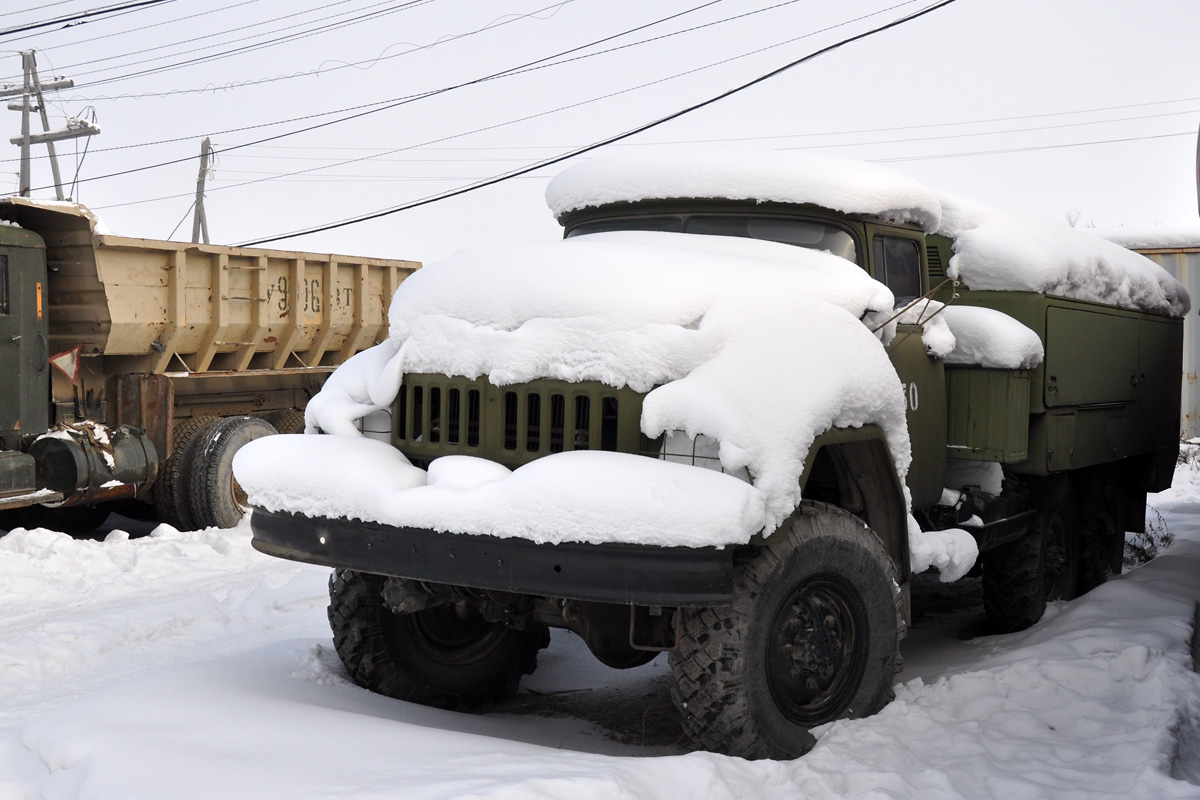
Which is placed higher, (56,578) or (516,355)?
(516,355)

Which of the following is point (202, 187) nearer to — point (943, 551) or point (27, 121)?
point (27, 121)

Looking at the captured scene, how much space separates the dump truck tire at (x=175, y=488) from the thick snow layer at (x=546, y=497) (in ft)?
19.6

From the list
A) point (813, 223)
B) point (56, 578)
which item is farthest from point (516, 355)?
point (56, 578)

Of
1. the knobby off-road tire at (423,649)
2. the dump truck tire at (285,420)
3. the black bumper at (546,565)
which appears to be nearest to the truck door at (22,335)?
the dump truck tire at (285,420)

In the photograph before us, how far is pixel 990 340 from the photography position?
16.8ft

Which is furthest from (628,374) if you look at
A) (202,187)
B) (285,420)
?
(202,187)

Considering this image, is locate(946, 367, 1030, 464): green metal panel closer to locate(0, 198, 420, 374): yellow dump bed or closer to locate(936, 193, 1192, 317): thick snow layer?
locate(936, 193, 1192, 317): thick snow layer

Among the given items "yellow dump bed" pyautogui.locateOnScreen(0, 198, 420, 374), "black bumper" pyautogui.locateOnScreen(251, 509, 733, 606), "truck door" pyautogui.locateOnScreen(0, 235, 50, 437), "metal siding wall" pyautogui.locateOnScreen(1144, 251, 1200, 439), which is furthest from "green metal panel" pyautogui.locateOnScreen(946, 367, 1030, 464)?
"metal siding wall" pyautogui.locateOnScreen(1144, 251, 1200, 439)

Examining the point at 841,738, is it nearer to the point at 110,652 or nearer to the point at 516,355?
the point at 516,355

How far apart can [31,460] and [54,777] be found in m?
5.49

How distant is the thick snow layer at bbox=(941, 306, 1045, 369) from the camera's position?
508 cm

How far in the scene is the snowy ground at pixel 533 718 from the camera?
3100mm

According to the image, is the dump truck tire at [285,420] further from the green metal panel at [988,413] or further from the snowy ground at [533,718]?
the green metal panel at [988,413]

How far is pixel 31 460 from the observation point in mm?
7969
